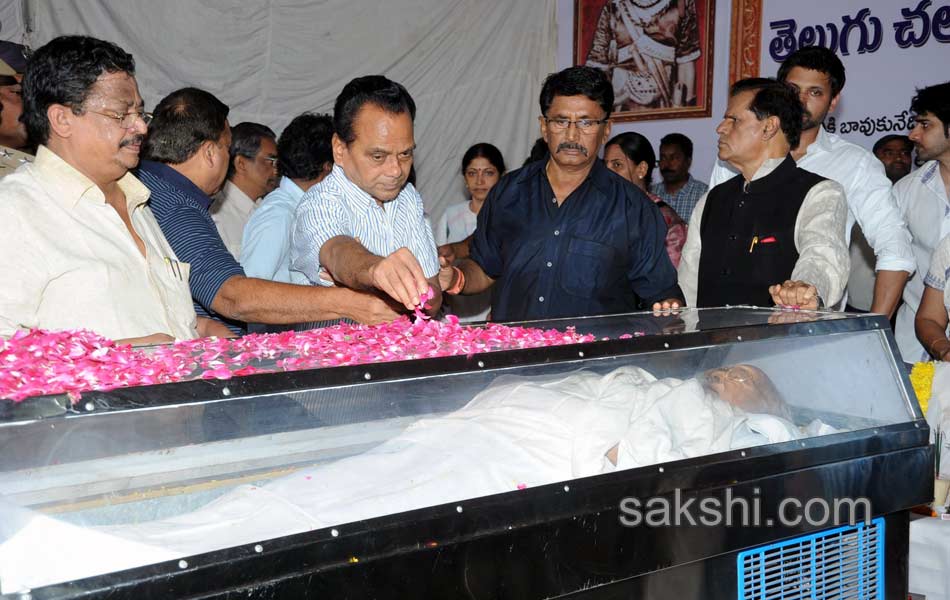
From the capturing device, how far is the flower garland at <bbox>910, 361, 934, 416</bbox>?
336 cm

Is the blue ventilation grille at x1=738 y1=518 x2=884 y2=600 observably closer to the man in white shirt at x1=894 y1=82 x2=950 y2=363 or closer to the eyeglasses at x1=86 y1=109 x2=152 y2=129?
the eyeglasses at x1=86 y1=109 x2=152 y2=129

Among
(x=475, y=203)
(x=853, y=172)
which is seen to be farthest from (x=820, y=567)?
(x=475, y=203)

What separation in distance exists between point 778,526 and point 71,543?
1.70 metres

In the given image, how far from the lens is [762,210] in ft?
11.8

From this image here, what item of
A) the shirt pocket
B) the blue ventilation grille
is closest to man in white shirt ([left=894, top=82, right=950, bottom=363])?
the shirt pocket

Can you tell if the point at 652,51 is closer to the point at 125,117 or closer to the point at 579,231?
the point at 579,231

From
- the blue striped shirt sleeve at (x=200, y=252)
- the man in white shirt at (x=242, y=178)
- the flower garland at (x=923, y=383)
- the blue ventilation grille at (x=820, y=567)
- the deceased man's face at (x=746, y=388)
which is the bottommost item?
the blue ventilation grille at (x=820, y=567)

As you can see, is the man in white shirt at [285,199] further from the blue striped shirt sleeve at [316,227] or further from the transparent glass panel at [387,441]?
the transparent glass panel at [387,441]

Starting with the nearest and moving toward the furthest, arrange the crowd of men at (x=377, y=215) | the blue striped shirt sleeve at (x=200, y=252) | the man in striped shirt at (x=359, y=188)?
the crowd of men at (x=377, y=215), the man in striped shirt at (x=359, y=188), the blue striped shirt sleeve at (x=200, y=252)

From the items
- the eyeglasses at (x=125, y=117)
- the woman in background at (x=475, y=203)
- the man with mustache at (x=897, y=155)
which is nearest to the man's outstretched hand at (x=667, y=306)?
the eyeglasses at (x=125, y=117)

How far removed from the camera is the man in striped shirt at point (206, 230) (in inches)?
101

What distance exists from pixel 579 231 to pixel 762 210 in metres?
0.74

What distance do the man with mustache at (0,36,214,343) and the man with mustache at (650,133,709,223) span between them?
5859mm

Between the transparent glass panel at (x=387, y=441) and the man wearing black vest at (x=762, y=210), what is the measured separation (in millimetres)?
787
